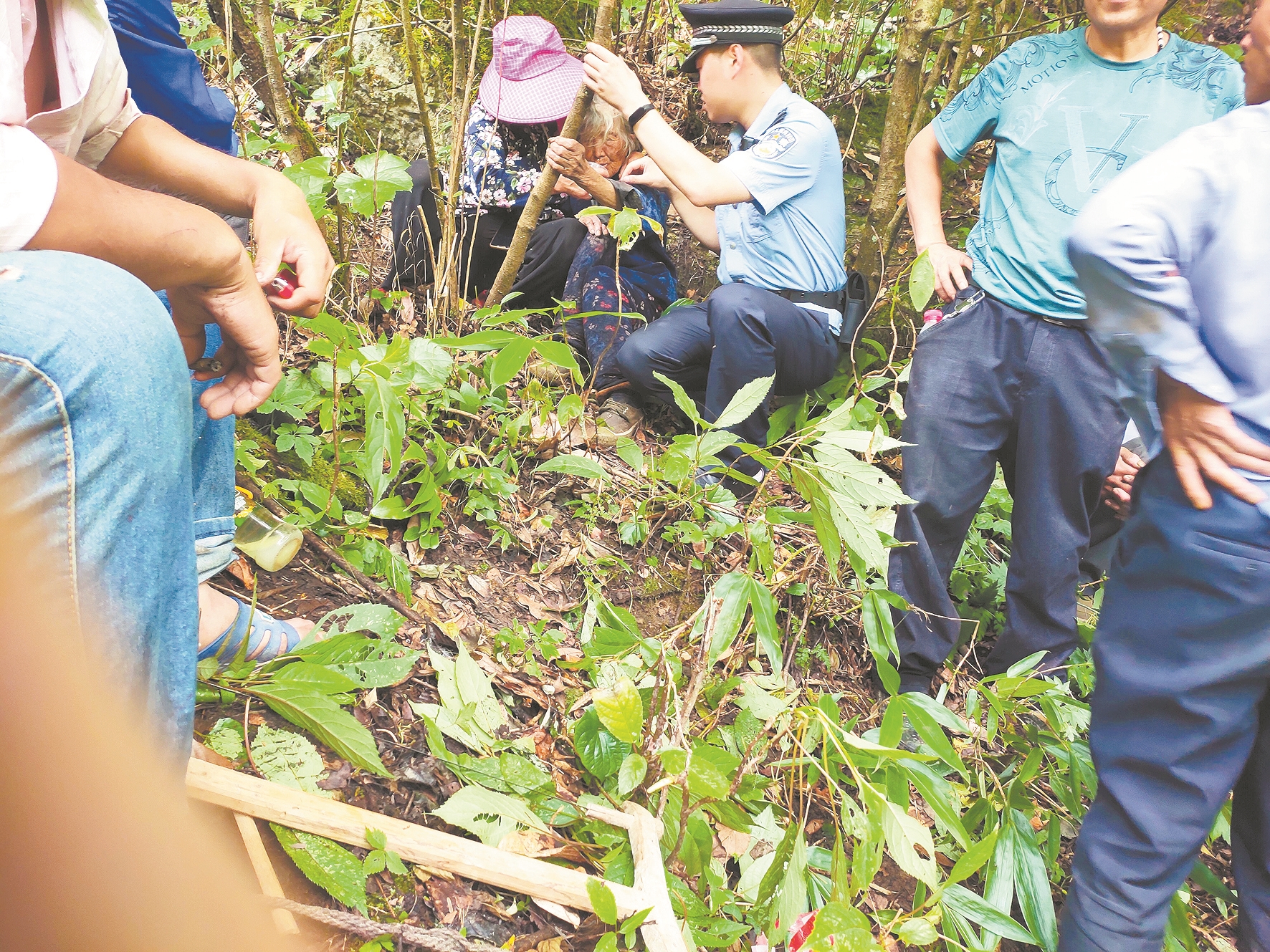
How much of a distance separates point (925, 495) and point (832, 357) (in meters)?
1.08

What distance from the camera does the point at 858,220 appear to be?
4148 millimetres

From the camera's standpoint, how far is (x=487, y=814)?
1402mm

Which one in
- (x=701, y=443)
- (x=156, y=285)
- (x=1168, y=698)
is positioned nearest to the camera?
(x=156, y=285)

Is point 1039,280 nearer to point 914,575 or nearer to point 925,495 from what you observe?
point 925,495

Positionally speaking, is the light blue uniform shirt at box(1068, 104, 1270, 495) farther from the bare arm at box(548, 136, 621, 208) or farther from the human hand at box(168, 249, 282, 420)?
the bare arm at box(548, 136, 621, 208)

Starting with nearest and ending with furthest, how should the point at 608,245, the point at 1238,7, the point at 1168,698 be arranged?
the point at 1168,698 → the point at 1238,7 → the point at 608,245

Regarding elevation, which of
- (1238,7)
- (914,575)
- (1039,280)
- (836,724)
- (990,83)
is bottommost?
(914,575)

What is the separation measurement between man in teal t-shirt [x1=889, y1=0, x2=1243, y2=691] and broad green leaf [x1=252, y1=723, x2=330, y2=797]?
5.03 feet

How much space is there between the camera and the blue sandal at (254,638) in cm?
148

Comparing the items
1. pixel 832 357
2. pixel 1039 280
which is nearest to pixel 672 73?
pixel 832 357

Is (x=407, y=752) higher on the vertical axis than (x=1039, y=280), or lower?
lower

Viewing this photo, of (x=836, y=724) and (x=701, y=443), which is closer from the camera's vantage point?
(x=836, y=724)

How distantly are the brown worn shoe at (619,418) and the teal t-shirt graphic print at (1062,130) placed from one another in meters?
1.43

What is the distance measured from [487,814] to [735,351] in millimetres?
2138
